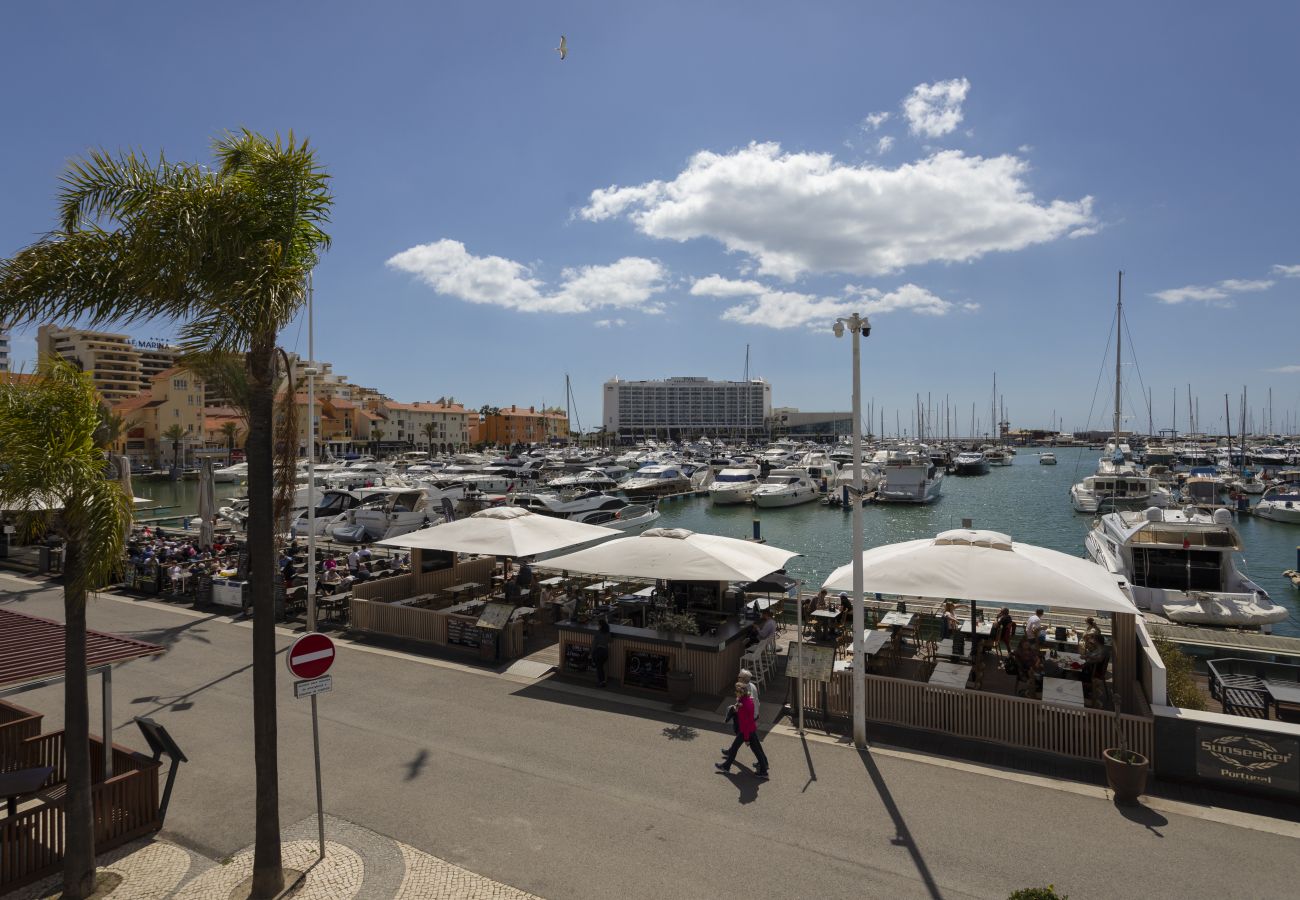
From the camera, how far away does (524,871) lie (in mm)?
6863

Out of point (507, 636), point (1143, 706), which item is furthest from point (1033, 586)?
point (507, 636)

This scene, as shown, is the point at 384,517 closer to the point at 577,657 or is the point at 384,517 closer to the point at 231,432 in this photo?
the point at 577,657

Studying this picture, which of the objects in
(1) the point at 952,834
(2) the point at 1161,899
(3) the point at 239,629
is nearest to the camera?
(2) the point at 1161,899

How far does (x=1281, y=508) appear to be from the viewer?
4625cm

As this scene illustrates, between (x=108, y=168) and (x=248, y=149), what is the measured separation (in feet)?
3.61

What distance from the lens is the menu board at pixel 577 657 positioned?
1305cm

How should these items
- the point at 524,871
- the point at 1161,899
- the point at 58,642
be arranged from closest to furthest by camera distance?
the point at 1161,899 → the point at 524,871 → the point at 58,642

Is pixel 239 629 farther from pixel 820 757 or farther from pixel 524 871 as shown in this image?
pixel 820 757

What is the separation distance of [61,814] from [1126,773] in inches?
453

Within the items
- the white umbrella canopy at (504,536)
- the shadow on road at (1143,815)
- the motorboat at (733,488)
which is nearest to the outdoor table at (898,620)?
the shadow on road at (1143,815)

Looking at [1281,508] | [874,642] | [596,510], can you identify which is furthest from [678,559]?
[1281,508]

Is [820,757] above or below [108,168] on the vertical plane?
below

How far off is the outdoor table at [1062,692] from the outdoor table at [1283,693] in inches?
91.7

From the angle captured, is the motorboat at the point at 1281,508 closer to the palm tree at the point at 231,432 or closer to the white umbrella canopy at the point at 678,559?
the white umbrella canopy at the point at 678,559
